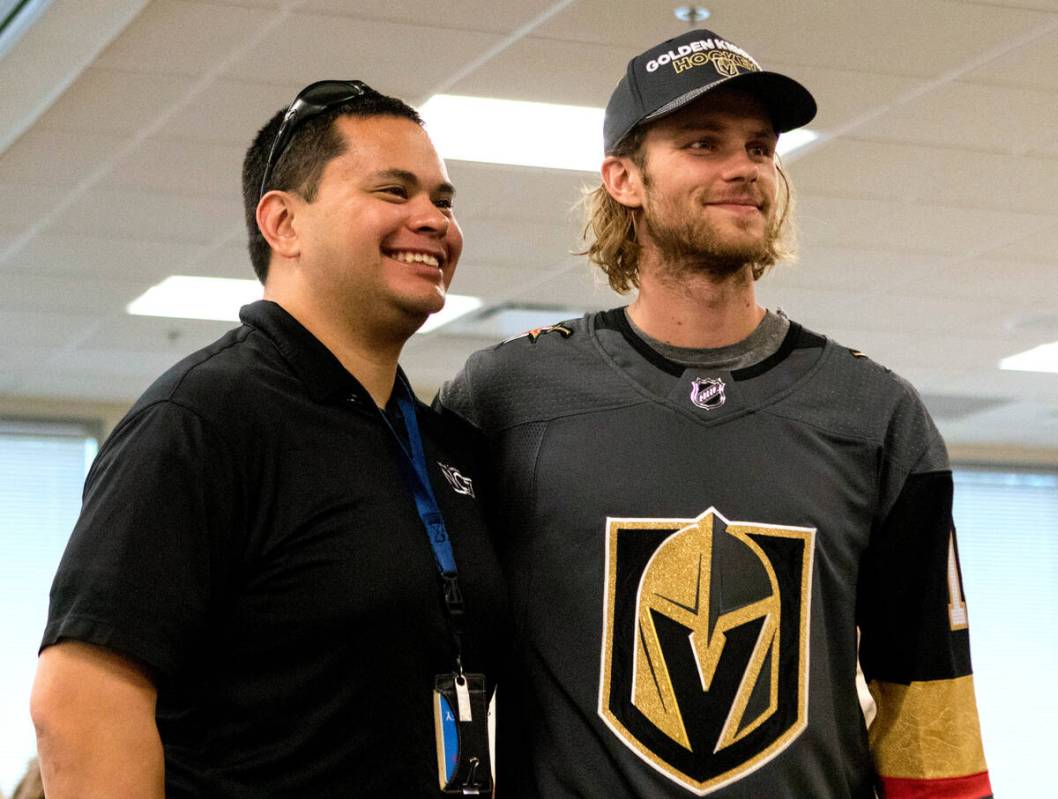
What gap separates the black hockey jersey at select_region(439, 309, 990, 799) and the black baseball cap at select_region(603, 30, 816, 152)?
1.04 feet

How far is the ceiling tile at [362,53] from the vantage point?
4.66m

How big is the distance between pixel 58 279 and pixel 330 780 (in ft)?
20.3

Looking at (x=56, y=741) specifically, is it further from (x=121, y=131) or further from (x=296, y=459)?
(x=121, y=131)

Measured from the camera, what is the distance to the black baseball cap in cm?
215

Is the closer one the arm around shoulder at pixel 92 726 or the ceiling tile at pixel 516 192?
the arm around shoulder at pixel 92 726

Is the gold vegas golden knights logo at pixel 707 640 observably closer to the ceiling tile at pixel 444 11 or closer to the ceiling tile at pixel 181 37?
the ceiling tile at pixel 444 11

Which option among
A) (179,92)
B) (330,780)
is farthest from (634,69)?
(179,92)

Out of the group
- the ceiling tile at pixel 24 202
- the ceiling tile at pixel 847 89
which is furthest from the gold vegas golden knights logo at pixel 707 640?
the ceiling tile at pixel 24 202

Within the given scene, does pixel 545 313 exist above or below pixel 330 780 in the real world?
above

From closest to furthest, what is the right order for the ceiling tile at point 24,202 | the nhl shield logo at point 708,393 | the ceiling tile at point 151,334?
the nhl shield logo at point 708,393
the ceiling tile at point 24,202
the ceiling tile at point 151,334

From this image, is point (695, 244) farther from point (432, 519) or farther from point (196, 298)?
point (196, 298)

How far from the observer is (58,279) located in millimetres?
7551

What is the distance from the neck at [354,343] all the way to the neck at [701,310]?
0.38 metres

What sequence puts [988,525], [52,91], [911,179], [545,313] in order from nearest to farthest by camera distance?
[52,91] < [911,179] < [545,313] < [988,525]
